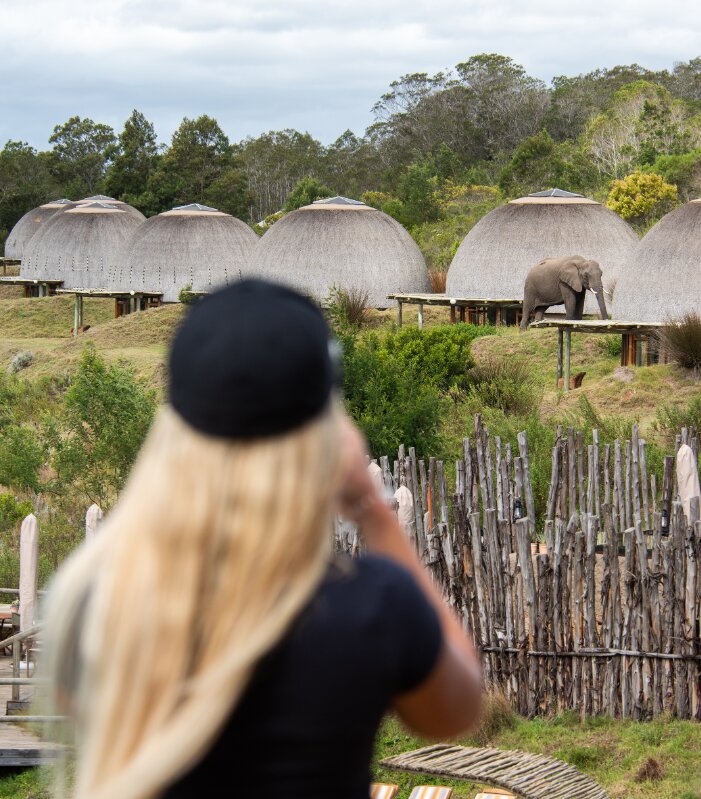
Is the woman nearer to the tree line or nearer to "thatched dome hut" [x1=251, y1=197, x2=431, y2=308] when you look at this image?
"thatched dome hut" [x1=251, y1=197, x2=431, y2=308]

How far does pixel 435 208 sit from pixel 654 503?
33.2m

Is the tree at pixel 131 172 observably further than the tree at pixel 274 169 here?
No

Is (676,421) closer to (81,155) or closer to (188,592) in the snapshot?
(188,592)

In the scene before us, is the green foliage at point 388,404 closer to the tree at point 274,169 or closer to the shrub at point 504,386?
the shrub at point 504,386

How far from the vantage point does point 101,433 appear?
15617 millimetres

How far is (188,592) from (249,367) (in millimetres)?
259

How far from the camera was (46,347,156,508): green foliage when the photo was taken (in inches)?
599

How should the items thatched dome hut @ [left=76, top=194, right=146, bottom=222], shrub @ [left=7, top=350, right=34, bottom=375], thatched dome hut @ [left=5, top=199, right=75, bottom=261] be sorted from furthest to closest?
thatched dome hut @ [left=5, top=199, right=75, bottom=261] → thatched dome hut @ [left=76, top=194, right=146, bottom=222] → shrub @ [left=7, top=350, right=34, bottom=375]

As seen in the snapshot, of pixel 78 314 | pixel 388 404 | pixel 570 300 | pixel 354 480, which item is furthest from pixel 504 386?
pixel 78 314

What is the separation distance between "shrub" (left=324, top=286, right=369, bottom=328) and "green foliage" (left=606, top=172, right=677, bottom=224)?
8992 mm

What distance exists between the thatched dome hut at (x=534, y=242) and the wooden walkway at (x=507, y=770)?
65.4 feet

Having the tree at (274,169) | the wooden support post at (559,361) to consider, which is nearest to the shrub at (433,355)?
the wooden support post at (559,361)

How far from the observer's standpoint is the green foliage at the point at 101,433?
1522 cm

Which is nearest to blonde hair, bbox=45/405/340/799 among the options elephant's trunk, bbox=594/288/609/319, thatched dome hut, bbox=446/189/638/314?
elephant's trunk, bbox=594/288/609/319
